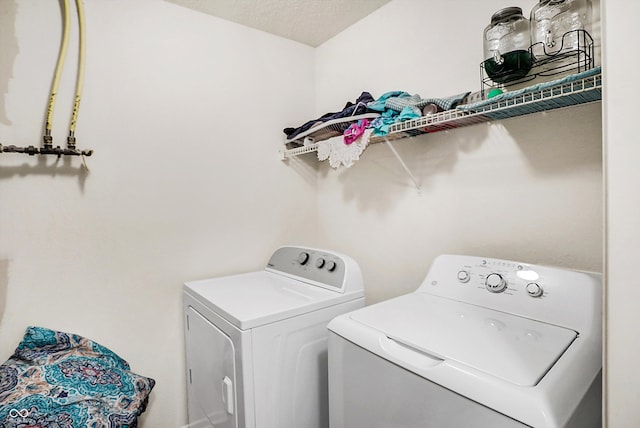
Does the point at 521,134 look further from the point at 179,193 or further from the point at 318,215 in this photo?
the point at 179,193

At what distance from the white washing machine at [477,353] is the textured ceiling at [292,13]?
4.84 ft

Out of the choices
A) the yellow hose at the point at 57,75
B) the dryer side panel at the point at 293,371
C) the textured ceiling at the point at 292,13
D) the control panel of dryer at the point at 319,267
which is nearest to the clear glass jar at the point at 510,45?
the textured ceiling at the point at 292,13

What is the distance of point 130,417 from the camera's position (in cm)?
136

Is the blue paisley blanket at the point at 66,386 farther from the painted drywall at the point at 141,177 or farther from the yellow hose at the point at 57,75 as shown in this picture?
the yellow hose at the point at 57,75

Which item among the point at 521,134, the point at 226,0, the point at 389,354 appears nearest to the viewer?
the point at 389,354

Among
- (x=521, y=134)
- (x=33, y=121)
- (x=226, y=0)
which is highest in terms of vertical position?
(x=226, y=0)

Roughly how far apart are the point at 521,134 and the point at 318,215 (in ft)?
4.44

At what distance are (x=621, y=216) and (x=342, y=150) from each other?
3.96ft

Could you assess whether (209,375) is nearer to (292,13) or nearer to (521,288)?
(521,288)

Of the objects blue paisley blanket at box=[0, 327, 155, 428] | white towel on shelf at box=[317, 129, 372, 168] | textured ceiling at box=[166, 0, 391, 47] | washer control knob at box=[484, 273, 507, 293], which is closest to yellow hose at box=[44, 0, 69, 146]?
textured ceiling at box=[166, 0, 391, 47]

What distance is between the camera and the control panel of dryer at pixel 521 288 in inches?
39.9

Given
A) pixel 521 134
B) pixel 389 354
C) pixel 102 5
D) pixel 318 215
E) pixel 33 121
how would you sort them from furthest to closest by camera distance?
pixel 318 215 < pixel 102 5 < pixel 33 121 < pixel 521 134 < pixel 389 354

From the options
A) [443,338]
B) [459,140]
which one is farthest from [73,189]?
[459,140]

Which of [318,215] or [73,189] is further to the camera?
[318,215]
